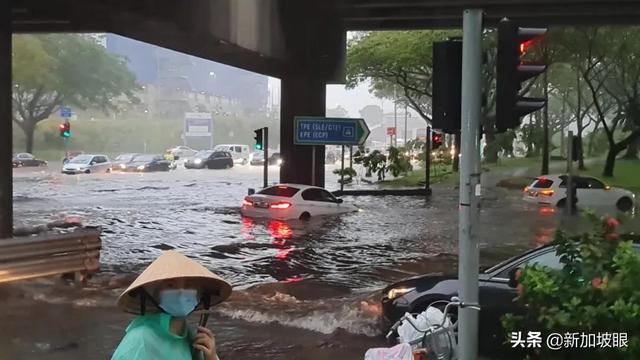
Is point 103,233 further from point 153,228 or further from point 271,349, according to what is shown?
point 271,349

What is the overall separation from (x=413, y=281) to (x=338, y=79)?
72.6ft

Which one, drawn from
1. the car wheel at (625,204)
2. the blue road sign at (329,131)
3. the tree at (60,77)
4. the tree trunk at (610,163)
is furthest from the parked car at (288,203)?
the tree at (60,77)

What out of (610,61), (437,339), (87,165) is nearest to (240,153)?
(87,165)

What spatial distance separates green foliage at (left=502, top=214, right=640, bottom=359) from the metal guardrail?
7.40 metres

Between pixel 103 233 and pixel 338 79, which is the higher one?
pixel 338 79

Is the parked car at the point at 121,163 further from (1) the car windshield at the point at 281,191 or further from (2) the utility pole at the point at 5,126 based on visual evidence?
(2) the utility pole at the point at 5,126

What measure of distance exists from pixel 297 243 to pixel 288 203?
4703mm

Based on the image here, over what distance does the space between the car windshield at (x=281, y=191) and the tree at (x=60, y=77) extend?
104ft

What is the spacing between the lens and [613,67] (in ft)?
125

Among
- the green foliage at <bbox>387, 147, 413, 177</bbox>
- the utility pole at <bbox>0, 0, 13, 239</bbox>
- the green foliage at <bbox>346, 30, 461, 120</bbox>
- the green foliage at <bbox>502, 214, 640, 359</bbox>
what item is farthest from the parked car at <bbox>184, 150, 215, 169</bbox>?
the green foliage at <bbox>502, 214, 640, 359</bbox>

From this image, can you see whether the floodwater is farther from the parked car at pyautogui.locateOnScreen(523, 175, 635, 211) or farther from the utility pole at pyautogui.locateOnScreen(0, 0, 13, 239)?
the utility pole at pyautogui.locateOnScreen(0, 0, 13, 239)

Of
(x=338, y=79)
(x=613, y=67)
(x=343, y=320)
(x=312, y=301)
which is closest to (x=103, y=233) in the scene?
(x=312, y=301)

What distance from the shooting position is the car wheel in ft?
87.1

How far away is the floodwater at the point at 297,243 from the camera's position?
9062mm
